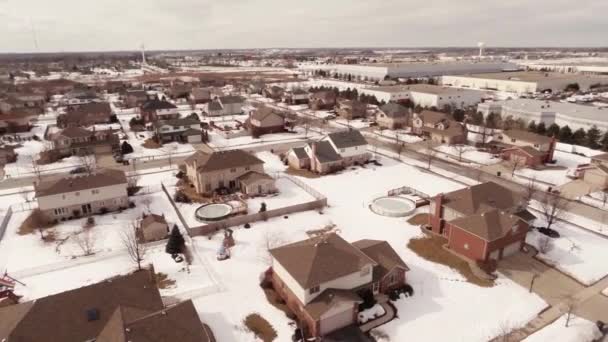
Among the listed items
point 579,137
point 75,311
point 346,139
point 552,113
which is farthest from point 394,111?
point 75,311

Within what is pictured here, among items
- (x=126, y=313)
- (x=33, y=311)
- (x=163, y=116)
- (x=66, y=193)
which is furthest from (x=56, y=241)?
(x=163, y=116)

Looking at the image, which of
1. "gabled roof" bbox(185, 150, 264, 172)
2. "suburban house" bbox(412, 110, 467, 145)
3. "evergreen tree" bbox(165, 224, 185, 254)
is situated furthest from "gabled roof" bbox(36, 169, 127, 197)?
"suburban house" bbox(412, 110, 467, 145)

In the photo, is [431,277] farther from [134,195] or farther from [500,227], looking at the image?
[134,195]

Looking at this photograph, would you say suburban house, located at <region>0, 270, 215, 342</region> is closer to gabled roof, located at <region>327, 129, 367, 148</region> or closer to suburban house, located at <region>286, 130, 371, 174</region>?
suburban house, located at <region>286, 130, 371, 174</region>

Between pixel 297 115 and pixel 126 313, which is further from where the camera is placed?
pixel 297 115

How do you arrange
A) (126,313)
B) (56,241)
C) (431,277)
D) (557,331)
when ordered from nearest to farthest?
(126,313) < (557,331) < (431,277) < (56,241)

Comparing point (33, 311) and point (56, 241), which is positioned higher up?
point (33, 311)
